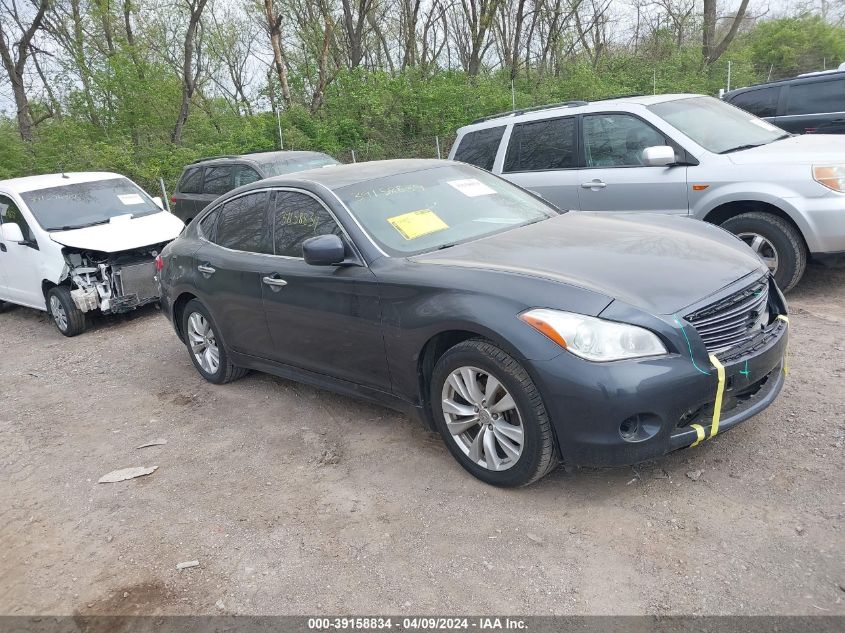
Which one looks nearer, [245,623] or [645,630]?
[645,630]

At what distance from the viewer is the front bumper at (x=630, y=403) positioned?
3018 mm

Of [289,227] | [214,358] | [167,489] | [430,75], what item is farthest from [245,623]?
[430,75]

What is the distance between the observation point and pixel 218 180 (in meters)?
11.0

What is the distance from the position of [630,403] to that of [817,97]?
8.97 meters

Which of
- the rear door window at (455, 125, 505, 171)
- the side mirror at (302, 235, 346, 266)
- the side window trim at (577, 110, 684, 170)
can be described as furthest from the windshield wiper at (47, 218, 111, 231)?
the side window trim at (577, 110, 684, 170)

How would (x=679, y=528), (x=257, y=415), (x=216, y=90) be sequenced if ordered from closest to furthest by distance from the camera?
(x=679, y=528) < (x=257, y=415) < (x=216, y=90)

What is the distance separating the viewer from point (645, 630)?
2.55 m

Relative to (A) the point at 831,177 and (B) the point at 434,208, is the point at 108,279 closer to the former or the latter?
(B) the point at 434,208

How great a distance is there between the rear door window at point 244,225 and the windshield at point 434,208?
80cm

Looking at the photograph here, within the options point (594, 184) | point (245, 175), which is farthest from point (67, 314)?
point (594, 184)

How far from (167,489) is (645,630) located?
2.81 m

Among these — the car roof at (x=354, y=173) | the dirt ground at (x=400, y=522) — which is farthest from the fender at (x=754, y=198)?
the car roof at (x=354, y=173)

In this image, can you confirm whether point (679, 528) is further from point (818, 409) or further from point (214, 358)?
point (214, 358)

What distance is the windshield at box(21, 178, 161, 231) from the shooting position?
8188 mm
